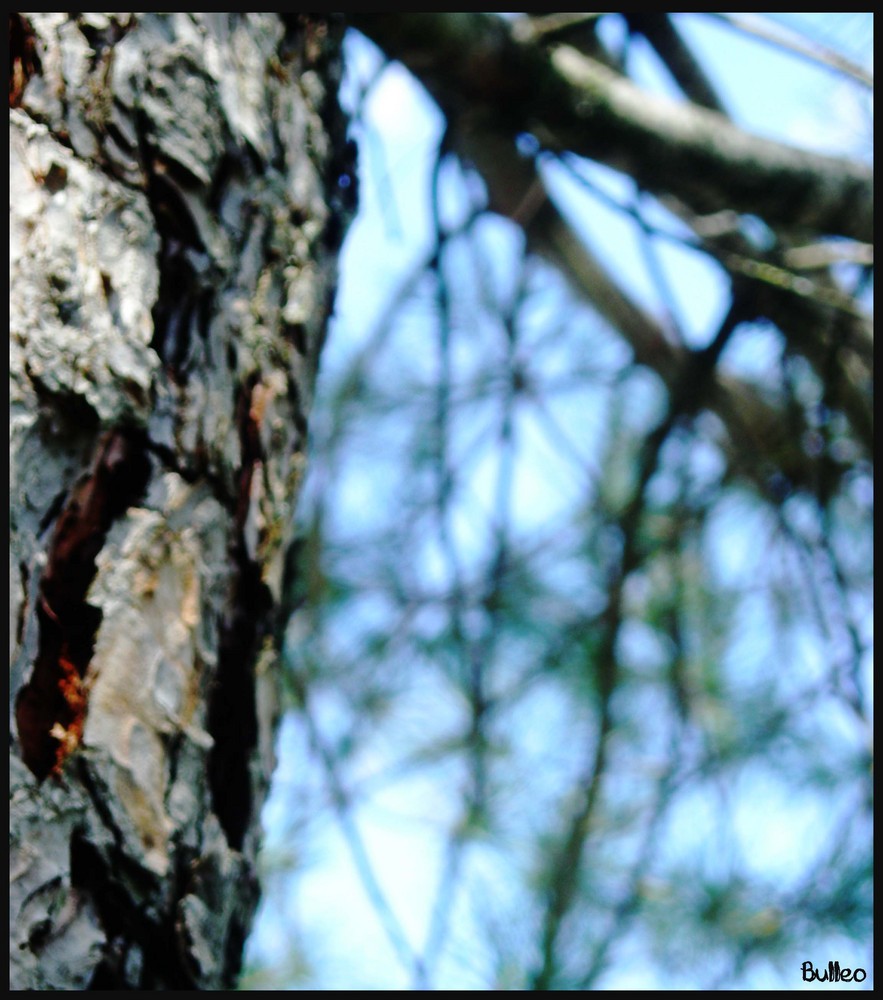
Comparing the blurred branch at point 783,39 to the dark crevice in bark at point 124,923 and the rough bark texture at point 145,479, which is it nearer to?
the rough bark texture at point 145,479

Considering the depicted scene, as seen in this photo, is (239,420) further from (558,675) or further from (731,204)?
(558,675)

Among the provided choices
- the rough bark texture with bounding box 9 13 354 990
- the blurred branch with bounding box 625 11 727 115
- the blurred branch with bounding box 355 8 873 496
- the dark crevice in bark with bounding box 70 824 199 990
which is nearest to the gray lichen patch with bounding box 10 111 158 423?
the rough bark texture with bounding box 9 13 354 990

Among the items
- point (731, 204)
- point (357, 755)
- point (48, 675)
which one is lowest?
point (48, 675)

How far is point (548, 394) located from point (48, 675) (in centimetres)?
103

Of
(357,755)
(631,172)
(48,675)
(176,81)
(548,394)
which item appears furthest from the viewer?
(357,755)

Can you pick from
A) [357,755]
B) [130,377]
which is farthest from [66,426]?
[357,755]

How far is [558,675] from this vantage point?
1527 mm

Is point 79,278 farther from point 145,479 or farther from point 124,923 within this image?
point 124,923

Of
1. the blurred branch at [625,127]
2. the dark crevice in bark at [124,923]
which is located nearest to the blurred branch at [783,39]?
the blurred branch at [625,127]

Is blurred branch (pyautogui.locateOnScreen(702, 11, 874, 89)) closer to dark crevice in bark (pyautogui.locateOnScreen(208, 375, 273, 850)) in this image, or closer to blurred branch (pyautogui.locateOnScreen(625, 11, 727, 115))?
blurred branch (pyautogui.locateOnScreen(625, 11, 727, 115))

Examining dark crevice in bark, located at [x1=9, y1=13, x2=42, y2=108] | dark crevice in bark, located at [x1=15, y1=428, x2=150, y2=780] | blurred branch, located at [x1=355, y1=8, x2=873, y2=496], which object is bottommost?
dark crevice in bark, located at [x1=15, y1=428, x2=150, y2=780]

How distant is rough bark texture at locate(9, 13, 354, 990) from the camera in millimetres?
421

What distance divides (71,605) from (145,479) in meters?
0.06

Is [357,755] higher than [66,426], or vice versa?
[357,755]
